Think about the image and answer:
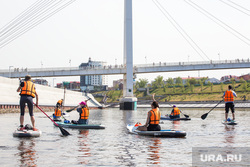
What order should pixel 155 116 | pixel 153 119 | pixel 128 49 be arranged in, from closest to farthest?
pixel 155 116, pixel 153 119, pixel 128 49

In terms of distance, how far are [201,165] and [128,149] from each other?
12.8 ft

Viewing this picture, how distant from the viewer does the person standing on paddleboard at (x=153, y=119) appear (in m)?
16.5

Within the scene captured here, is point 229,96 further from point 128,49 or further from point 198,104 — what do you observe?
point 198,104

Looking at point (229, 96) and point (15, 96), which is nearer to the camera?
point (229, 96)

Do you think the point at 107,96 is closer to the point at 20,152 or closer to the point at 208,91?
the point at 208,91

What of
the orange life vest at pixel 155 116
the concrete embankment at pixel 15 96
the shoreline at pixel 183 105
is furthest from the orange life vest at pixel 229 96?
the concrete embankment at pixel 15 96

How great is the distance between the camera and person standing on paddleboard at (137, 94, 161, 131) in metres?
16.5

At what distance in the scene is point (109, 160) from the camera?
10594mm

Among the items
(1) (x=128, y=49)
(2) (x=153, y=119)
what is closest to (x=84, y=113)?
(2) (x=153, y=119)

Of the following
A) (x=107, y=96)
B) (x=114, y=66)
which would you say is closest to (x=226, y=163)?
(x=114, y=66)

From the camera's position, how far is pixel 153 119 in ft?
55.2

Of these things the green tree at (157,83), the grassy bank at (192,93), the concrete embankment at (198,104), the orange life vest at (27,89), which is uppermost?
the green tree at (157,83)

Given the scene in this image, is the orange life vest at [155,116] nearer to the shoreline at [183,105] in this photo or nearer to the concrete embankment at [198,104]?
the shoreline at [183,105]

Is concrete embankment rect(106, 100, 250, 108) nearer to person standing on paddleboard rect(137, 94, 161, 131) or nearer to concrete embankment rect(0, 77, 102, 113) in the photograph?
concrete embankment rect(0, 77, 102, 113)
